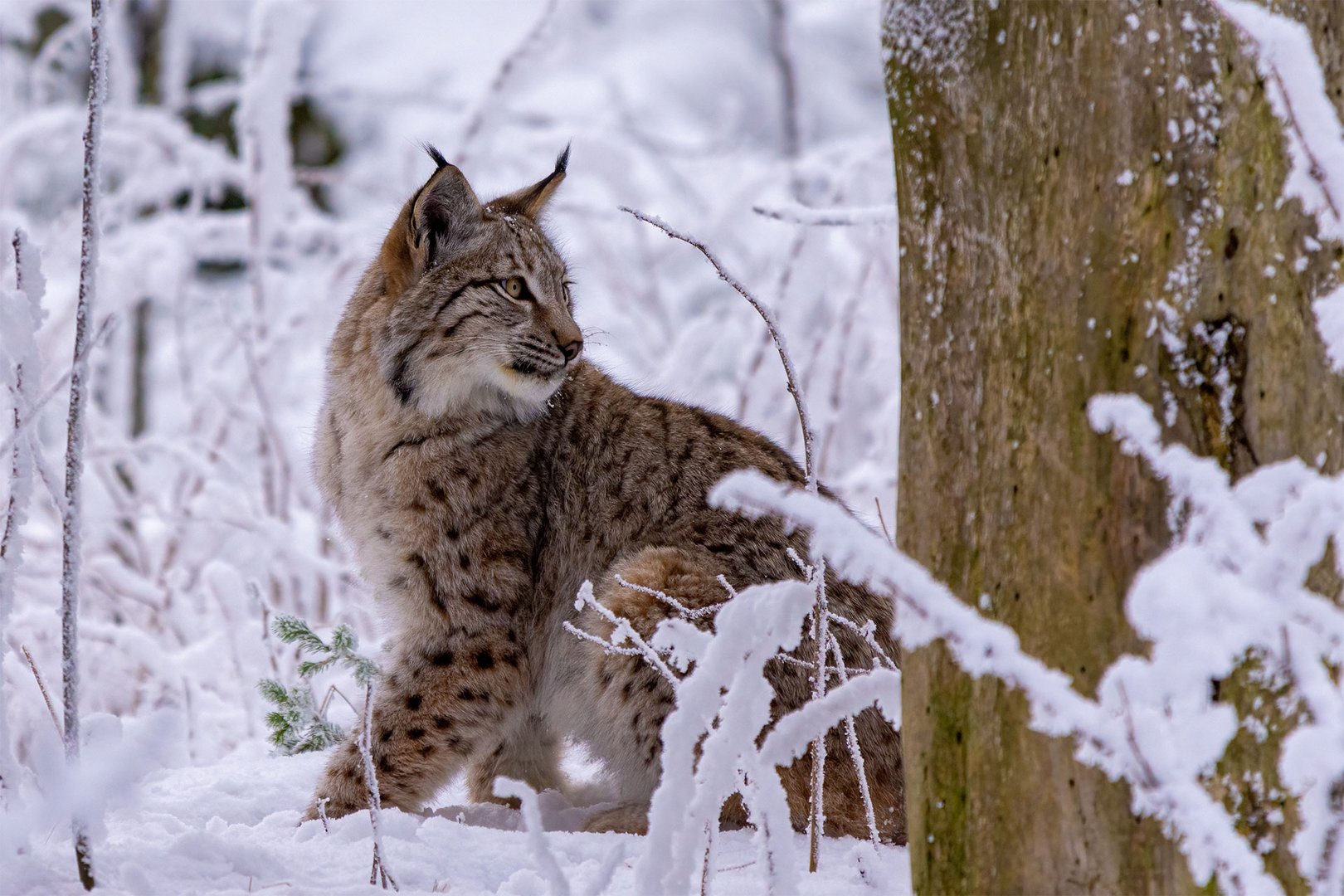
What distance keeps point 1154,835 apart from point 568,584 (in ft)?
7.13

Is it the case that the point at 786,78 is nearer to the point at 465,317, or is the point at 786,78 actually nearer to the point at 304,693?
the point at 465,317

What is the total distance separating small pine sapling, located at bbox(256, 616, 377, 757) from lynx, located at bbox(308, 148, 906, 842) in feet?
0.63

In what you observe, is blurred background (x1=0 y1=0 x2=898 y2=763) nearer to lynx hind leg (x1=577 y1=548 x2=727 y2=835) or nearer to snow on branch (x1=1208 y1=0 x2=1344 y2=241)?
lynx hind leg (x1=577 y1=548 x2=727 y2=835)

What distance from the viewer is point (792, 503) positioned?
1300 mm

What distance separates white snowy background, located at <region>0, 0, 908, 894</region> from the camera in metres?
2.42

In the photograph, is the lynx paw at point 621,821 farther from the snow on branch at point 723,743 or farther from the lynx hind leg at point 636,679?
the snow on branch at point 723,743

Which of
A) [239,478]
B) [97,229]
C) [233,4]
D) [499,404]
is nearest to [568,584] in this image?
[499,404]

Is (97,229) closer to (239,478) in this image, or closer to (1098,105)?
(1098,105)

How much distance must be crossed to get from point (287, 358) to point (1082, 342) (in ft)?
19.0

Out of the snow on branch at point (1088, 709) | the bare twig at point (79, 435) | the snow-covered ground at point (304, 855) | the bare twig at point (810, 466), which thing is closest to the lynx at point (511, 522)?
the snow-covered ground at point (304, 855)

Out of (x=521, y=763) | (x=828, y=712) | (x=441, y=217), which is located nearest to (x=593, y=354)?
(x=441, y=217)

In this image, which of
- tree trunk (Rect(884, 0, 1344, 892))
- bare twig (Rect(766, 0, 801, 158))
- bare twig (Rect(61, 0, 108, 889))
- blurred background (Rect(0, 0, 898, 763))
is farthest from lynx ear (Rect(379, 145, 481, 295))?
bare twig (Rect(766, 0, 801, 158))

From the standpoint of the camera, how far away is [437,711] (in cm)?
341

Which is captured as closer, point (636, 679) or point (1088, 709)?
point (1088, 709)
